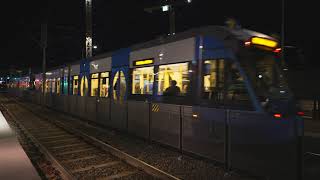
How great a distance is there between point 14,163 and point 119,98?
20.4 ft

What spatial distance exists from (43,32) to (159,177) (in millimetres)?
23918

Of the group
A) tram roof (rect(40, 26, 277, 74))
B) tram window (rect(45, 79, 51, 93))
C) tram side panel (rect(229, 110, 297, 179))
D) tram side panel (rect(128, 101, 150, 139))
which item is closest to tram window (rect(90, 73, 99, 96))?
tram side panel (rect(128, 101, 150, 139))

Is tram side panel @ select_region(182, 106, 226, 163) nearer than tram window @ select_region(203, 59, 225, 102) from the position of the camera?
Yes

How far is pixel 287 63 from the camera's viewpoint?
376 inches

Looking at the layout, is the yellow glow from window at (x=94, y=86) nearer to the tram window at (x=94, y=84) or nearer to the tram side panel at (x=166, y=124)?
the tram window at (x=94, y=84)

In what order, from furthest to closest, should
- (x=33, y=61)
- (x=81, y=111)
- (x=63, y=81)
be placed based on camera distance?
1. (x=33, y=61)
2. (x=63, y=81)
3. (x=81, y=111)

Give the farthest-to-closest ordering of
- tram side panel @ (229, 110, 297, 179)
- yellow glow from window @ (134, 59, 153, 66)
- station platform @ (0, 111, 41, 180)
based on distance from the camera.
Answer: yellow glow from window @ (134, 59, 153, 66), station platform @ (0, 111, 41, 180), tram side panel @ (229, 110, 297, 179)

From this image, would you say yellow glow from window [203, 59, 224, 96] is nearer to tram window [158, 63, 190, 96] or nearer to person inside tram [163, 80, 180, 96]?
tram window [158, 63, 190, 96]

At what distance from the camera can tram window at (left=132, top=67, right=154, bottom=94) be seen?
Result: 11.3 meters

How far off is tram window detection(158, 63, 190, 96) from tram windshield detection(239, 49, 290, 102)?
79.8 inches

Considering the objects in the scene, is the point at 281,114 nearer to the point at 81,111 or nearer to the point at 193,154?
the point at 193,154

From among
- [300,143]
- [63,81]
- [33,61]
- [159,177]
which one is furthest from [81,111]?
[33,61]

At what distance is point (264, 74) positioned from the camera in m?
7.98

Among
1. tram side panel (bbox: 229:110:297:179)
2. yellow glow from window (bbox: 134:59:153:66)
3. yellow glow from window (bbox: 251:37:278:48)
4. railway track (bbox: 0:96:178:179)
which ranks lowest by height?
railway track (bbox: 0:96:178:179)
